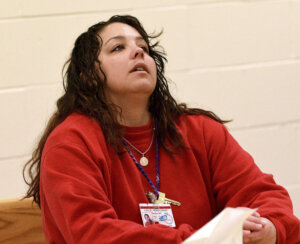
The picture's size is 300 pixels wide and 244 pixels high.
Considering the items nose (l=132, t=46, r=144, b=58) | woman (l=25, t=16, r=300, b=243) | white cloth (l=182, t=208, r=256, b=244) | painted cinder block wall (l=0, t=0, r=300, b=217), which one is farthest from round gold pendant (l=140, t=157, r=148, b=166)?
painted cinder block wall (l=0, t=0, r=300, b=217)

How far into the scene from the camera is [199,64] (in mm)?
2760

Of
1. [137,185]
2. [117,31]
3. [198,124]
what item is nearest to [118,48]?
[117,31]

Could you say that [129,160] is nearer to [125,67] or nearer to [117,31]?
[125,67]

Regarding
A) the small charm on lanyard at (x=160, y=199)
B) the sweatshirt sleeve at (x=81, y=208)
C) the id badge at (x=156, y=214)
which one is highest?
the sweatshirt sleeve at (x=81, y=208)

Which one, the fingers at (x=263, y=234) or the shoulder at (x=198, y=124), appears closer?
the fingers at (x=263, y=234)

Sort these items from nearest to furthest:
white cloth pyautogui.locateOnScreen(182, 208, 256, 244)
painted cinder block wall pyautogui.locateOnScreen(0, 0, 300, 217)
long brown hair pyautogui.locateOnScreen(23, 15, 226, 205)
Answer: white cloth pyautogui.locateOnScreen(182, 208, 256, 244) < long brown hair pyautogui.locateOnScreen(23, 15, 226, 205) < painted cinder block wall pyautogui.locateOnScreen(0, 0, 300, 217)

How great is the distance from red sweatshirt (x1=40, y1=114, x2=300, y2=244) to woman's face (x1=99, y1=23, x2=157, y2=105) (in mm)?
128

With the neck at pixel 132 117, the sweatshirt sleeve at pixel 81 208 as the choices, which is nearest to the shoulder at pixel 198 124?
the neck at pixel 132 117

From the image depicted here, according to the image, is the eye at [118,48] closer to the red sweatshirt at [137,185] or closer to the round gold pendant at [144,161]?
the red sweatshirt at [137,185]

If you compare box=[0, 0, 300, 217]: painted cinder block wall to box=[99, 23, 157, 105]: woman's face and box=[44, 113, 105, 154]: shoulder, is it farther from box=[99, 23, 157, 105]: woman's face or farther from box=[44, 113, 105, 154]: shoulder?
box=[44, 113, 105, 154]: shoulder

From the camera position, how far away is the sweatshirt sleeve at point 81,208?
4.46 ft

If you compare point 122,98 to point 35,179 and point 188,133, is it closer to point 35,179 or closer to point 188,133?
point 188,133

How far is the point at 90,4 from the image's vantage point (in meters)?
2.61

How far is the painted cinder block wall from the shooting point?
8.33ft
